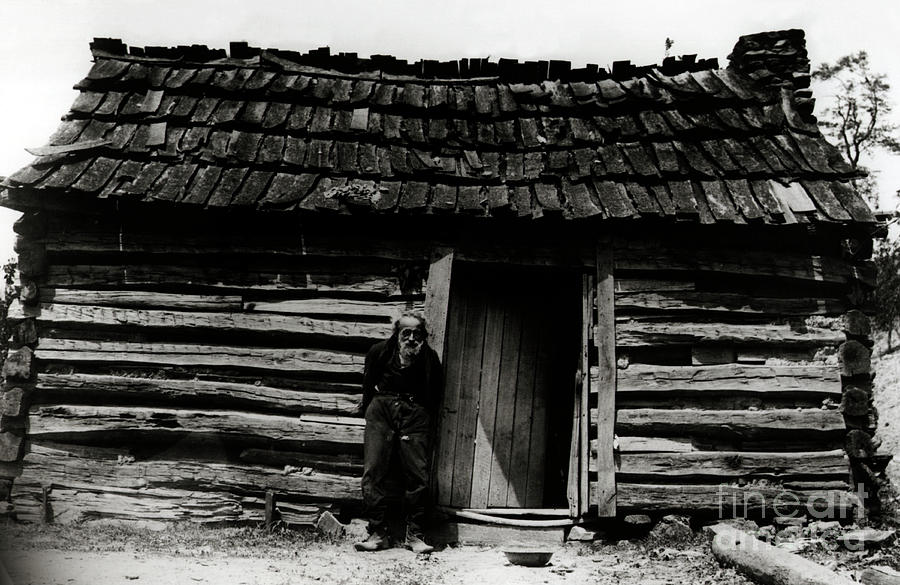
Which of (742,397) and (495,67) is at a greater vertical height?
(495,67)

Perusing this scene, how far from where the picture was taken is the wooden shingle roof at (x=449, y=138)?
6.61m

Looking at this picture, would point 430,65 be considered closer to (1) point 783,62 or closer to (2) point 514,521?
(1) point 783,62

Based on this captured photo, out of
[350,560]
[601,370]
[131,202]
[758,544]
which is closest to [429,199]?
[601,370]

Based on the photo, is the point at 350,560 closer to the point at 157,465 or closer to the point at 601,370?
the point at 157,465

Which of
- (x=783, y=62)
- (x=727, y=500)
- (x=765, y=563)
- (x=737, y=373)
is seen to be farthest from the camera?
(x=783, y=62)

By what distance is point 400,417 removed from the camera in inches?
249

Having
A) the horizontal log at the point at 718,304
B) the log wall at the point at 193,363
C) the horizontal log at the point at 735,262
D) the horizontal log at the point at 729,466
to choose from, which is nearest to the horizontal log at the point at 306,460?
the log wall at the point at 193,363

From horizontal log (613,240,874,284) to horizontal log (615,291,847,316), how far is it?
8.4 inches

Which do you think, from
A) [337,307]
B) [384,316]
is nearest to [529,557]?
[384,316]

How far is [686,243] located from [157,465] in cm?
498

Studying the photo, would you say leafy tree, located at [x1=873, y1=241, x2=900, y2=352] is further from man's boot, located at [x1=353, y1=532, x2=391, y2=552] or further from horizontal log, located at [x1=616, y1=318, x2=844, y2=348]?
man's boot, located at [x1=353, y1=532, x2=391, y2=552]

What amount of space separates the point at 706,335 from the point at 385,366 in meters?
2.79

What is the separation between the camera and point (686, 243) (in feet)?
22.4

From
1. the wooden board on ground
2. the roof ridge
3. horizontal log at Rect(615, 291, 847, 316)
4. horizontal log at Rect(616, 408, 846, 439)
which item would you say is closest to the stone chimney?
the roof ridge
